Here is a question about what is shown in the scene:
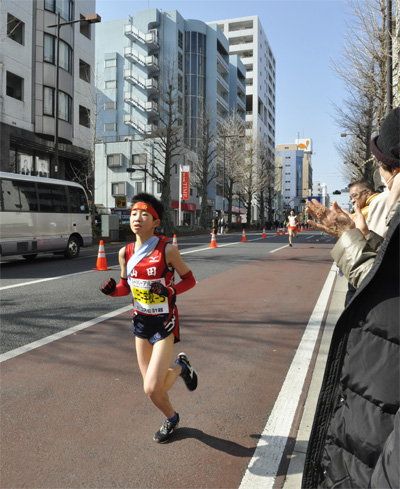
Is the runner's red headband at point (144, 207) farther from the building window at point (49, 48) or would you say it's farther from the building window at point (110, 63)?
the building window at point (110, 63)

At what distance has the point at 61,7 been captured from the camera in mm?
28391

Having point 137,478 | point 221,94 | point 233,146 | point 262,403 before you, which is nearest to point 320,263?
point 262,403

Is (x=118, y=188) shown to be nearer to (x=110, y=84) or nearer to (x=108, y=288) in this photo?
(x=110, y=84)

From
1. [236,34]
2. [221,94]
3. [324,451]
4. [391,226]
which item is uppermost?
[236,34]

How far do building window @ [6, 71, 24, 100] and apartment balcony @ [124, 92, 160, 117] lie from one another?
26.3 m

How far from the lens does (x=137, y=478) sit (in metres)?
2.49

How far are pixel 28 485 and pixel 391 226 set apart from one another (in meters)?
2.41

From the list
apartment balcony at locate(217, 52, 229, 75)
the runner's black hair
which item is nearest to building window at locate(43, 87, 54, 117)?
the runner's black hair

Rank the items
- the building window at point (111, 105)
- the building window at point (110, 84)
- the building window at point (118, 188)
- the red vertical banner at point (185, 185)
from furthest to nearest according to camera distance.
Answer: the building window at point (110, 84) < the building window at point (111, 105) < the building window at point (118, 188) < the red vertical banner at point (185, 185)

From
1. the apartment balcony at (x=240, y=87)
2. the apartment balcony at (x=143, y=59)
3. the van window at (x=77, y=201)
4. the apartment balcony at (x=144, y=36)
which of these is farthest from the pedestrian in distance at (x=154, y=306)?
the apartment balcony at (x=240, y=87)

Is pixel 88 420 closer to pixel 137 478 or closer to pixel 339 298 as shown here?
pixel 137 478

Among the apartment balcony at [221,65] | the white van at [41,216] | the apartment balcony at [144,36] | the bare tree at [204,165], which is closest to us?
the white van at [41,216]

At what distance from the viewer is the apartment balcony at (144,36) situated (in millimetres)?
52531

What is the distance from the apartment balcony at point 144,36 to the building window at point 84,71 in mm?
23471
